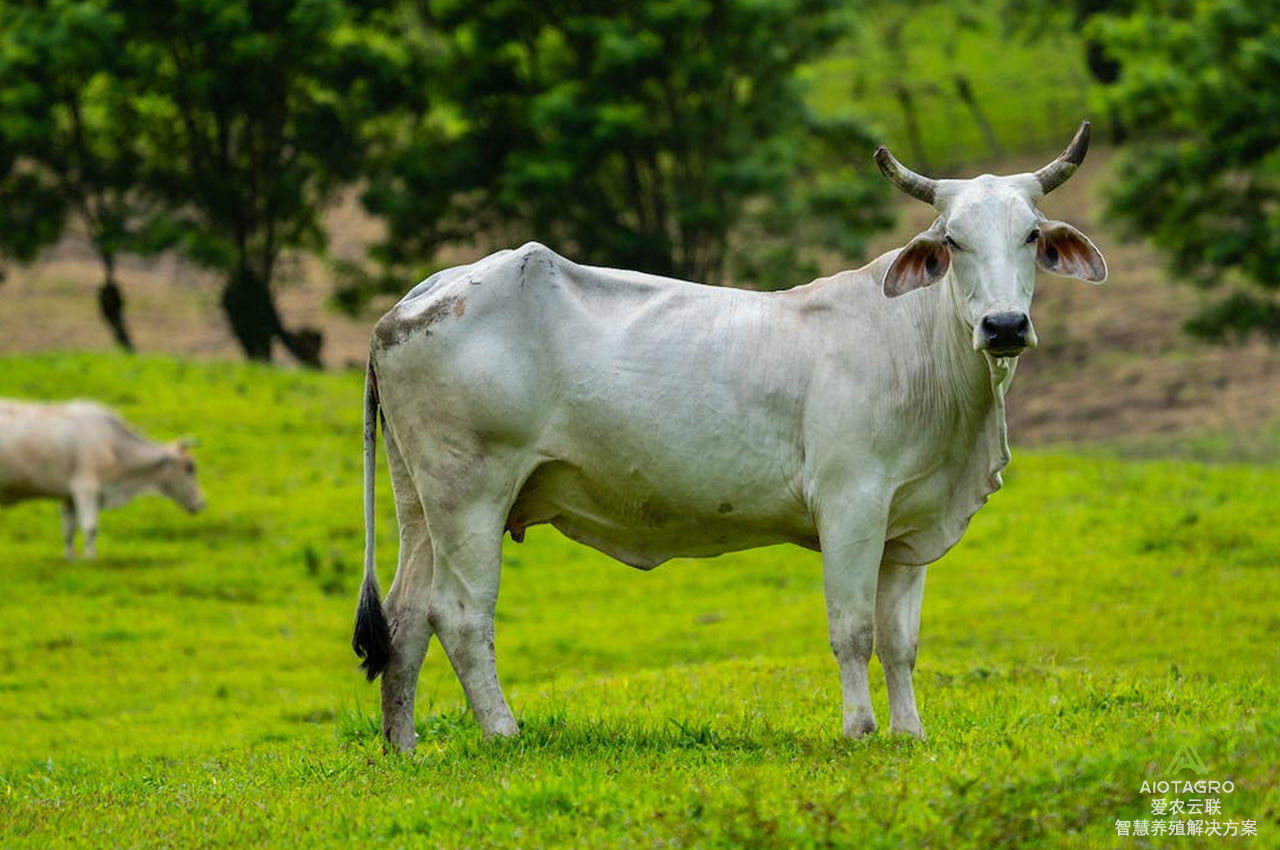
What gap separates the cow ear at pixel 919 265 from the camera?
8328 millimetres

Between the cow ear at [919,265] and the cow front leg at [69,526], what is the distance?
45.4 feet

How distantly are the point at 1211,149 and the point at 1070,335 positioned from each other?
33.9ft

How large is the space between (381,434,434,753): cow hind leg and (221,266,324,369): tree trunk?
90.0ft

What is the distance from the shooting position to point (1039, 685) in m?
10.8

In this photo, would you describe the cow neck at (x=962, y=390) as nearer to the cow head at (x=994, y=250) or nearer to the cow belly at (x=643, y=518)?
the cow head at (x=994, y=250)

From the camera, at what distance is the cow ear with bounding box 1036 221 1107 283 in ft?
27.3

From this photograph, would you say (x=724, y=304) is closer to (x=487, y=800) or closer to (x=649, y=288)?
(x=649, y=288)

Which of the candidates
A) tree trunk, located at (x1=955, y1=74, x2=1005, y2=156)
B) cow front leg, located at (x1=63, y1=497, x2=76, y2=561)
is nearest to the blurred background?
cow front leg, located at (x1=63, y1=497, x2=76, y2=561)

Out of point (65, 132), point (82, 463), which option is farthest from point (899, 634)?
point (65, 132)

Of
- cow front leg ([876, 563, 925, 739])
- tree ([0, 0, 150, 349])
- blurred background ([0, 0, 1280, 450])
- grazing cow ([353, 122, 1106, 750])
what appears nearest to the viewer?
grazing cow ([353, 122, 1106, 750])

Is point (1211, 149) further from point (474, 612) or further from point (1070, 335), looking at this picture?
point (474, 612)

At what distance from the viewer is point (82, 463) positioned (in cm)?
1992

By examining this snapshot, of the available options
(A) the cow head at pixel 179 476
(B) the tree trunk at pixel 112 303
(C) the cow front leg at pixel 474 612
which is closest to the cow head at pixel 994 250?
(C) the cow front leg at pixel 474 612

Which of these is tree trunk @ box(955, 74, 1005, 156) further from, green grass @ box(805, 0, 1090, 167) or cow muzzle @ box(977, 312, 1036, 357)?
cow muzzle @ box(977, 312, 1036, 357)
